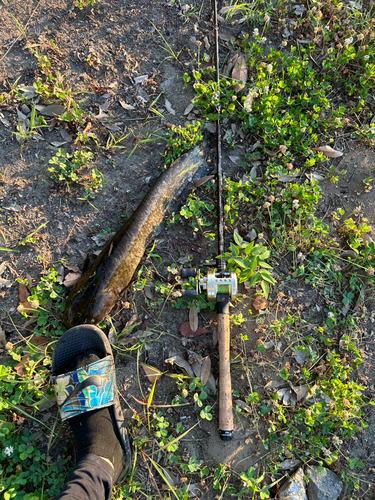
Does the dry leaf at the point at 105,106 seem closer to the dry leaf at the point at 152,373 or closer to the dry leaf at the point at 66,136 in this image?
the dry leaf at the point at 66,136

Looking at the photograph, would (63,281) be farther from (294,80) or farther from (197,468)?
(294,80)

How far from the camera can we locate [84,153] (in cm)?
375

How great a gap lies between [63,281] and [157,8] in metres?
3.49

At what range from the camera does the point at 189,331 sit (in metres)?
3.48

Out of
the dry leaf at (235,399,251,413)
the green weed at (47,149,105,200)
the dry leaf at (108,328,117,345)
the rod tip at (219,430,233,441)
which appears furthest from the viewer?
the green weed at (47,149,105,200)

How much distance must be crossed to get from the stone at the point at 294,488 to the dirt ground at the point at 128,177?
0.33 metres

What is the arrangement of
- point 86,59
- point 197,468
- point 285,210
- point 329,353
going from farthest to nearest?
point 86,59
point 285,210
point 329,353
point 197,468

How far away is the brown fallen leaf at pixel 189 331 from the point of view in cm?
347

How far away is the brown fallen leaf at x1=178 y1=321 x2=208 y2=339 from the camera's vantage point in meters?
3.47

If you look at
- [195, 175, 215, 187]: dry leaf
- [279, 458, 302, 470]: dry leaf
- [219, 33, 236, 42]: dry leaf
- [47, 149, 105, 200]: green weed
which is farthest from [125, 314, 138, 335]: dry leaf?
[219, 33, 236, 42]: dry leaf

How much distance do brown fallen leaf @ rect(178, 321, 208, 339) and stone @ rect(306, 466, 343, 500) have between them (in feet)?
5.15

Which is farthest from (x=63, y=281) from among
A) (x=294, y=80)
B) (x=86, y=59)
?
(x=294, y=80)

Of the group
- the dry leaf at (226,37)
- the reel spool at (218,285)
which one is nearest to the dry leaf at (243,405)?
the reel spool at (218,285)

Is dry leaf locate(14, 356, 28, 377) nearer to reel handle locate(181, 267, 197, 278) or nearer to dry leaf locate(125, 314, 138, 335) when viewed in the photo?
dry leaf locate(125, 314, 138, 335)
